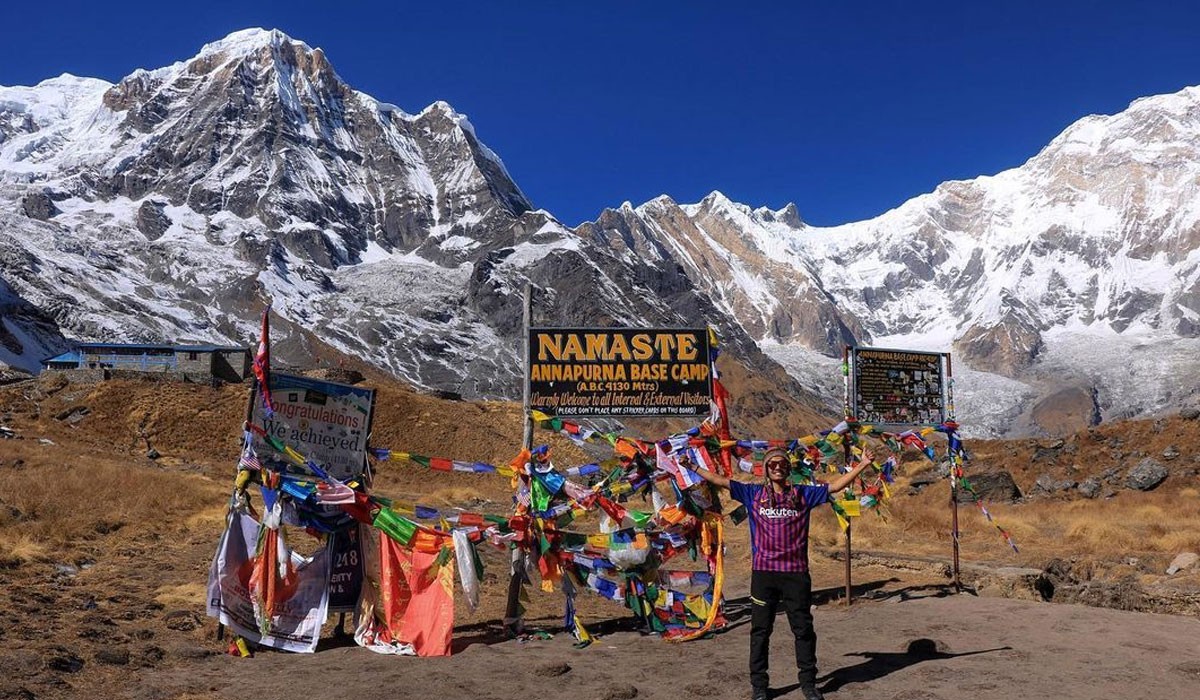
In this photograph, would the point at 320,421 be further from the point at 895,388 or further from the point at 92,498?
the point at 92,498

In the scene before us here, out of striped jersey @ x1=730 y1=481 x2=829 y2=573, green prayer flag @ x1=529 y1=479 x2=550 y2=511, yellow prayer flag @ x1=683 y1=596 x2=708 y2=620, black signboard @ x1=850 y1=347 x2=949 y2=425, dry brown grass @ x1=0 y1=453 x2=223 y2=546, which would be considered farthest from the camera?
dry brown grass @ x1=0 y1=453 x2=223 y2=546

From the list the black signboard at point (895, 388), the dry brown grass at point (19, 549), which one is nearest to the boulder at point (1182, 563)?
→ the black signboard at point (895, 388)

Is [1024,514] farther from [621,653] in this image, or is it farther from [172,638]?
[172,638]

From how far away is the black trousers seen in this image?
27.4 ft

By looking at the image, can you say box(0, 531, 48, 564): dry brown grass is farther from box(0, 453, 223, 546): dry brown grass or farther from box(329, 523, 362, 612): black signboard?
box(329, 523, 362, 612): black signboard

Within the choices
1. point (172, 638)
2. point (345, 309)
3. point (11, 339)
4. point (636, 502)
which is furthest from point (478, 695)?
point (345, 309)

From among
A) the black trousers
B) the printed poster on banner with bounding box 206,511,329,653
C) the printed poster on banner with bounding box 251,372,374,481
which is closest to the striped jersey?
the black trousers

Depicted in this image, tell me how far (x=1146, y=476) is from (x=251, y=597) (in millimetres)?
30779

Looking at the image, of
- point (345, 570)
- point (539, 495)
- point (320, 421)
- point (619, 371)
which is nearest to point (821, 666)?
point (539, 495)

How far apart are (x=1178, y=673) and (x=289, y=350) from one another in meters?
162

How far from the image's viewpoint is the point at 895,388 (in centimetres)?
1560

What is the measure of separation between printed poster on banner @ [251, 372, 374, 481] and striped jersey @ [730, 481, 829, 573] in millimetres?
6377

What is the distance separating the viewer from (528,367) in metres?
13.6

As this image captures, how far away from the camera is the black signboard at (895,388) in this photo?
15.2m
